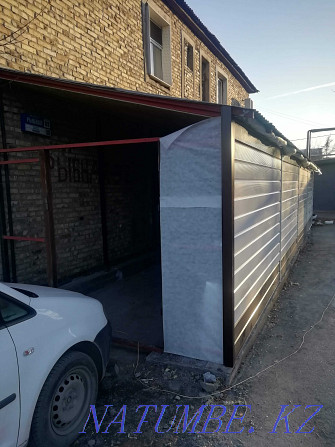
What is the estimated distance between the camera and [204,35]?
474 inches

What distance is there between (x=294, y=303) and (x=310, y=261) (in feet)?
11.7

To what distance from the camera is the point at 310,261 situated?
8891mm

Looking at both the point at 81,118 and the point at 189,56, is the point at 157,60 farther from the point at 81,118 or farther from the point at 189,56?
the point at 81,118

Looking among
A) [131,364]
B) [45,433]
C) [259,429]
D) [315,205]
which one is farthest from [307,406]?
[315,205]

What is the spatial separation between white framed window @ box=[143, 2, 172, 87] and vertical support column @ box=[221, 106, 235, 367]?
21.3 feet

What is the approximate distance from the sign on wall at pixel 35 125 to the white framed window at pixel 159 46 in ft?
14.6

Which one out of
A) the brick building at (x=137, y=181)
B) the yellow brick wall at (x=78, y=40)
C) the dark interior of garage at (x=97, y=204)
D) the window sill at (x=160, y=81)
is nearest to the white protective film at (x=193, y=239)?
the brick building at (x=137, y=181)

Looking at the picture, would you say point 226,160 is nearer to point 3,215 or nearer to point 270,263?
point 270,263

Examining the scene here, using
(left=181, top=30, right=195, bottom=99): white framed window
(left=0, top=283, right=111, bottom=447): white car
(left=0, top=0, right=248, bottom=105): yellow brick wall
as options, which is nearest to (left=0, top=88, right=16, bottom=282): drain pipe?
(left=0, top=0, right=248, bottom=105): yellow brick wall

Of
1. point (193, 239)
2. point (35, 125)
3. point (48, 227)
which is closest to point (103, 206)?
point (35, 125)

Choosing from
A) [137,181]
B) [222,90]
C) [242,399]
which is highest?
[222,90]

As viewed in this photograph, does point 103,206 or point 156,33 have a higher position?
point 156,33

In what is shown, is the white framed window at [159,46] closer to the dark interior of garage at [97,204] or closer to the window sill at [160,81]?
the window sill at [160,81]

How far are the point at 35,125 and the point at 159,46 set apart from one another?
6.33 meters
